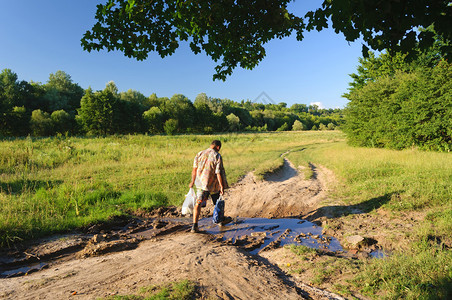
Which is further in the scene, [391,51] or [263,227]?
[263,227]

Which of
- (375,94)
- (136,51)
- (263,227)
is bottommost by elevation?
(263,227)

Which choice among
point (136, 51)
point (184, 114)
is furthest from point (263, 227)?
point (184, 114)

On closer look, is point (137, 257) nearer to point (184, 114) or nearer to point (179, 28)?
point (179, 28)

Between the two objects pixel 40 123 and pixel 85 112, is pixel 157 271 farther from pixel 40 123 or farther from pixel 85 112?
pixel 85 112

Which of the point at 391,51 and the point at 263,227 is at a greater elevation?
the point at 391,51

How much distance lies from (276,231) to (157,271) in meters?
3.24

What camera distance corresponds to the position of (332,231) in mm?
5656

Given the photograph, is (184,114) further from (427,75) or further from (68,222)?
(68,222)

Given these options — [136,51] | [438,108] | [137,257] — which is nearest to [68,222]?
[137,257]

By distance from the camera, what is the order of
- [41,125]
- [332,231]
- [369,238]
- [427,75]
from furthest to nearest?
[41,125] < [427,75] < [332,231] < [369,238]

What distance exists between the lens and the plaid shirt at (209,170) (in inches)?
235

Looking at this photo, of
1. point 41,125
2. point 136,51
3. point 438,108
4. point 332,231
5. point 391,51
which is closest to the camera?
point 391,51

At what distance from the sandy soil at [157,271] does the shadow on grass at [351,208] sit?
3305 mm

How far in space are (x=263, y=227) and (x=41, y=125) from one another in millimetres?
48561
